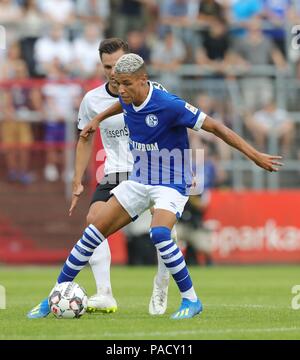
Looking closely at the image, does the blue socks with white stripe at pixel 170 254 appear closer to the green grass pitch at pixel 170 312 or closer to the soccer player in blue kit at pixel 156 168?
the soccer player in blue kit at pixel 156 168

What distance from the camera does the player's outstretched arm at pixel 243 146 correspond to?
9945 millimetres

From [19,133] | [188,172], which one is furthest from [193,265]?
[188,172]

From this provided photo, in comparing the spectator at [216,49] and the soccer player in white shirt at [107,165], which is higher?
the spectator at [216,49]

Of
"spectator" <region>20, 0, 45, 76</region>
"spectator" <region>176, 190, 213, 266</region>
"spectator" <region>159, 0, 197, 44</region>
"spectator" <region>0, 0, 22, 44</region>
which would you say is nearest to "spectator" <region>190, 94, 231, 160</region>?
"spectator" <region>176, 190, 213, 266</region>

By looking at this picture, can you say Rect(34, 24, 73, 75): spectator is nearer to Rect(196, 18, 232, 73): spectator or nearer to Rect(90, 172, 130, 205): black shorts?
Rect(196, 18, 232, 73): spectator

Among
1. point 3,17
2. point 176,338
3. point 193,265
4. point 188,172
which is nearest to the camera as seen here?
point 176,338

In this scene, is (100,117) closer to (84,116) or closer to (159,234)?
(84,116)

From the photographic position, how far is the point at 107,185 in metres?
11.6

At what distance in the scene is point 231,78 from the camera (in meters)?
24.5

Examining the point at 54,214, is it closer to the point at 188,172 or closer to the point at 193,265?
the point at 193,265

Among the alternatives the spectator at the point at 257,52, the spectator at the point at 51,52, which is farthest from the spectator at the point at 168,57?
the spectator at the point at 51,52

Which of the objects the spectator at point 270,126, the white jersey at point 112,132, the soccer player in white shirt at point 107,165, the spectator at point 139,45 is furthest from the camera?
the spectator at point 139,45

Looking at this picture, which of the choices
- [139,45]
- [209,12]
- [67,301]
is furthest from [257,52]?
[67,301]

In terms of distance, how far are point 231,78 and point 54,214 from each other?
5.16 meters
